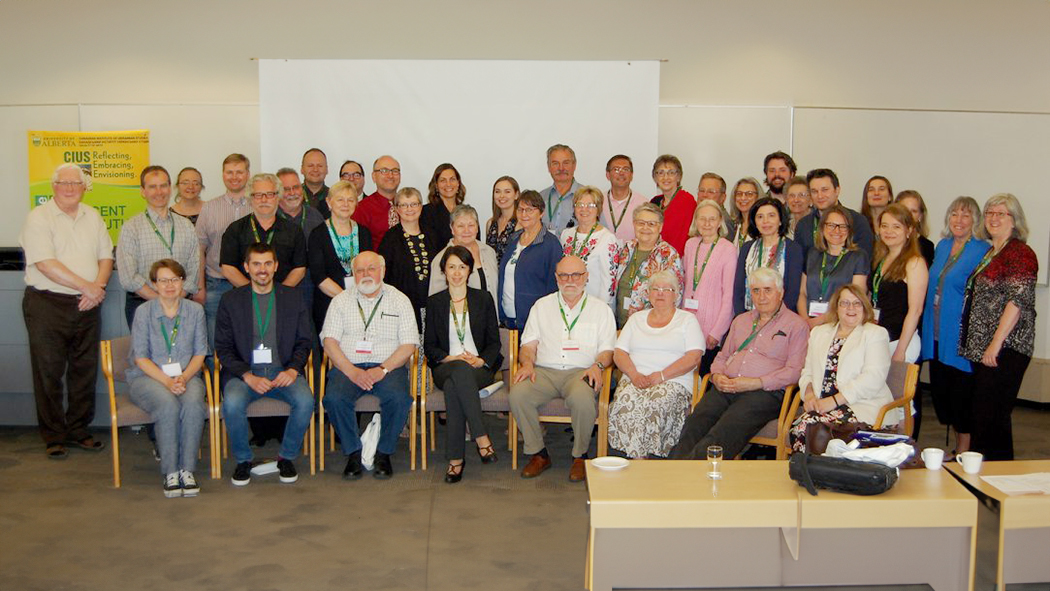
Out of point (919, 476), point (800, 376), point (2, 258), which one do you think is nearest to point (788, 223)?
point (800, 376)

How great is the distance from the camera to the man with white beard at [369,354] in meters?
4.88

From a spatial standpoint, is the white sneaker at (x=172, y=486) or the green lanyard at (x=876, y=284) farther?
the green lanyard at (x=876, y=284)

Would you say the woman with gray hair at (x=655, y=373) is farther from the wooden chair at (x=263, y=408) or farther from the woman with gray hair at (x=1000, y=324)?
the wooden chair at (x=263, y=408)

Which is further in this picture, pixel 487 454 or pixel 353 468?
pixel 487 454

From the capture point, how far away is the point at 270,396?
16.0 feet

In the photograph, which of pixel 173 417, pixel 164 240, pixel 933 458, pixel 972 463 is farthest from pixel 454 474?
pixel 972 463

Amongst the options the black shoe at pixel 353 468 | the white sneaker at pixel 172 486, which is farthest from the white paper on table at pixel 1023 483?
the white sneaker at pixel 172 486

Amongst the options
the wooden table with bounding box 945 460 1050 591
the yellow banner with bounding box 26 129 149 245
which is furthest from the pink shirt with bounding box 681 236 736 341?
the yellow banner with bounding box 26 129 149 245

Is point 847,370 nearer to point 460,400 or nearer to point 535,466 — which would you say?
point 535,466

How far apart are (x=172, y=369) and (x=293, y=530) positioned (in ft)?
4.14

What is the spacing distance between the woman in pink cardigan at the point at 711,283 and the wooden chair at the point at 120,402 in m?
2.59

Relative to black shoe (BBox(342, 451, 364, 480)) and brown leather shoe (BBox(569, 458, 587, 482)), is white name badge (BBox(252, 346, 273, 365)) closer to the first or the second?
black shoe (BBox(342, 451, 364, 480))

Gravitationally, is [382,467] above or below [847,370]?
below

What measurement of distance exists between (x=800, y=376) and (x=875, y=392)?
1.27ft
